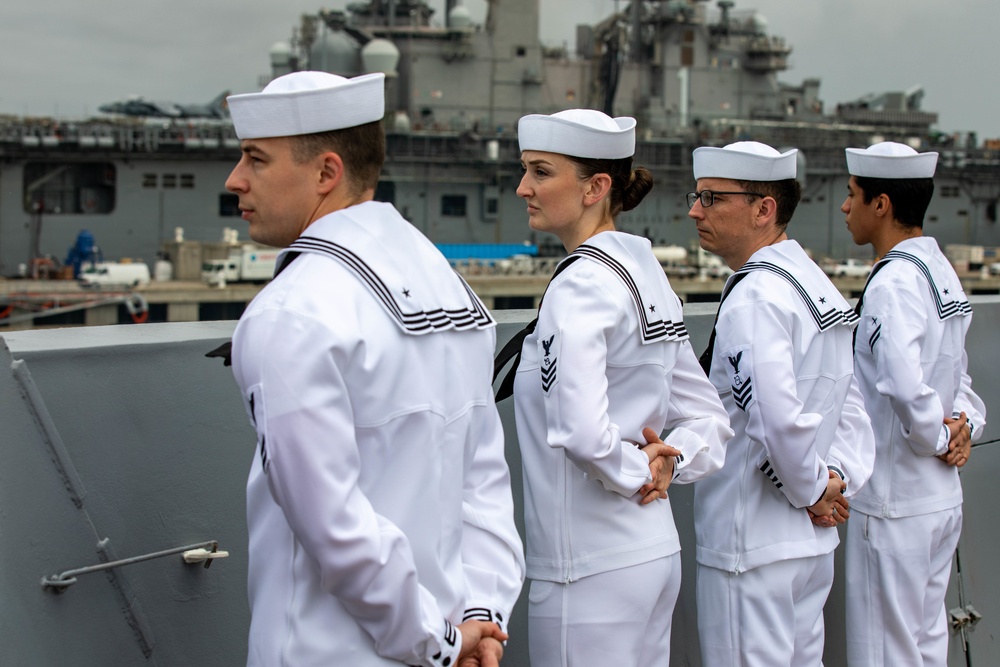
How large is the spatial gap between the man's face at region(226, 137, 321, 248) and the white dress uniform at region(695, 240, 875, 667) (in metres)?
1.37

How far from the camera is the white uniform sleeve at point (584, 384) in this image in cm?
206

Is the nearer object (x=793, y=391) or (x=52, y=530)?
(x=52, y=530)

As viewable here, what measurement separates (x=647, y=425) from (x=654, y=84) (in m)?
39.5

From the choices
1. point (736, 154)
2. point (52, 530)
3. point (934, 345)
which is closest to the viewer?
point (52, 530)

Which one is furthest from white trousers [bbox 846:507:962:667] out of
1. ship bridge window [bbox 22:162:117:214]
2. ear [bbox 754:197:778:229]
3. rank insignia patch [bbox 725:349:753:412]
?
ship bridge window [bbox 22:162:117:214]

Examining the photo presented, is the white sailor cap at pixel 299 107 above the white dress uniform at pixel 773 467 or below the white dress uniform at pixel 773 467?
above

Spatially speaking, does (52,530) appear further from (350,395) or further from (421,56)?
(421,56)

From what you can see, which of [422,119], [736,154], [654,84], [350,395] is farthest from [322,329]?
[654,84]

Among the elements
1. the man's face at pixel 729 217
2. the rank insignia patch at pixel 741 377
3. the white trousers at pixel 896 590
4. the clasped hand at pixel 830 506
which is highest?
the man's face at pixel 729 217

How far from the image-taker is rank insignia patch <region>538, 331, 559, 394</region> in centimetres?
212

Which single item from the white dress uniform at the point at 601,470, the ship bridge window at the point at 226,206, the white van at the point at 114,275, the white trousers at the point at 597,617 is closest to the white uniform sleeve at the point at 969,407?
the white dress uniform at the point at 601,470

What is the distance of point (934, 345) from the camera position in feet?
10.8

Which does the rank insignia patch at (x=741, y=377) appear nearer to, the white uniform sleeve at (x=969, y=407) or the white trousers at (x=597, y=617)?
the white trousers at (x=597, y=617)

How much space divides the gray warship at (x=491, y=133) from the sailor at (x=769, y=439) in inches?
1270
